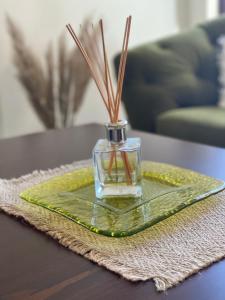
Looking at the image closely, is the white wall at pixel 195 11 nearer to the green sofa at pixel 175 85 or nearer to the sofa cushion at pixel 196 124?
the green sofa at pixel 175 85

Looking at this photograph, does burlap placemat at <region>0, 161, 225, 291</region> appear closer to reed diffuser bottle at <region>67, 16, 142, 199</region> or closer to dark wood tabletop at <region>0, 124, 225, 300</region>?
dark wood tabletop at <region>0, 124, 225, 300</region>

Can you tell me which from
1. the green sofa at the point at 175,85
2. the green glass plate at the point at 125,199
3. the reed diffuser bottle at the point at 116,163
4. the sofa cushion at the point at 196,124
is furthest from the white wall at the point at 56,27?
the reed diffuser bottle at the point at 116,163

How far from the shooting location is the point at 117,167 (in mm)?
891

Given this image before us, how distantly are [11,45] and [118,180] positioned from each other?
168cm

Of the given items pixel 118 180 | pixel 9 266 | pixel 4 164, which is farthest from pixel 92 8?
pixel 9 266

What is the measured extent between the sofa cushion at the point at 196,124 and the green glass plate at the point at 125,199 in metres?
0.85

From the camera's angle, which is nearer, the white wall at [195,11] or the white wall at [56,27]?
the white wall at [56,27]

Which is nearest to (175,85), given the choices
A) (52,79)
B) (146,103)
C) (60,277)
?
(146,103)

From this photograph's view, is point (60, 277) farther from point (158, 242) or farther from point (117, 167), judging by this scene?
point (117, 167)

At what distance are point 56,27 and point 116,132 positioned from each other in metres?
1.83

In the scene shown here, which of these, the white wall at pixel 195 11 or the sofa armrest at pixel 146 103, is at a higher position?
the white wall at pixel 195 11

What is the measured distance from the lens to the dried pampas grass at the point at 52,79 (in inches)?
93.4

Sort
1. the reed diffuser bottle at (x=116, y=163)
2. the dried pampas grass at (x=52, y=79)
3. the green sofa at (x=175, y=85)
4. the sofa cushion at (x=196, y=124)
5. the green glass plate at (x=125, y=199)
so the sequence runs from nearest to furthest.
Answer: the green glass plate at (x=125, y=199)
the reed diffuser bottle at (x=116, y=163)
the sofa cushion at (x=196, y=124)
the green sofa at (x=175, y=85)
the dried pampas grass at (x=52, y=79)

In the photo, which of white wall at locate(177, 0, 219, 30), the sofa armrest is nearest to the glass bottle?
the sofa armrest
